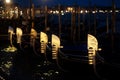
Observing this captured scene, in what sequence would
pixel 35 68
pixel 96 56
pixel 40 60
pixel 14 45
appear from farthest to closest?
pixel 14 45
pixel 40 60
pixel 35 68
pixel 96 56

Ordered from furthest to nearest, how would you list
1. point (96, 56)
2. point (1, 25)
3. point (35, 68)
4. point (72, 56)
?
1. point (1, 25)
2. point (35, 68)
3. point (72, 56)
4. point (96, 56)

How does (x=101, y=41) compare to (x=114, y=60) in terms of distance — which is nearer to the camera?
(x=114, y=60)

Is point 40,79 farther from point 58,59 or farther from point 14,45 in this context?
point 14,45

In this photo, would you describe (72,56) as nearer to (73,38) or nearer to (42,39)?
(42,39)

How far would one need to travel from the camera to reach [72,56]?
11875mm

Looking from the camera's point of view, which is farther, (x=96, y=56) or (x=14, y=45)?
(x=14, y=45)

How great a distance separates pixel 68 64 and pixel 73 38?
6.26m

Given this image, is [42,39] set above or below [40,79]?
above

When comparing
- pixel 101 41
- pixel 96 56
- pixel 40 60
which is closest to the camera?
pixel 96 56

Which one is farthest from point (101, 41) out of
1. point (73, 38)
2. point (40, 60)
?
point (40, 60)

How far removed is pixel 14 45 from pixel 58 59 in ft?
21.7

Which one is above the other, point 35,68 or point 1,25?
point 1,25

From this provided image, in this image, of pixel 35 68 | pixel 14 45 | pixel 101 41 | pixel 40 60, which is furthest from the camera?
pixel 14 45

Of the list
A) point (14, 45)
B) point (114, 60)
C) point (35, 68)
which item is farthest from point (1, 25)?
point (114, 60)
